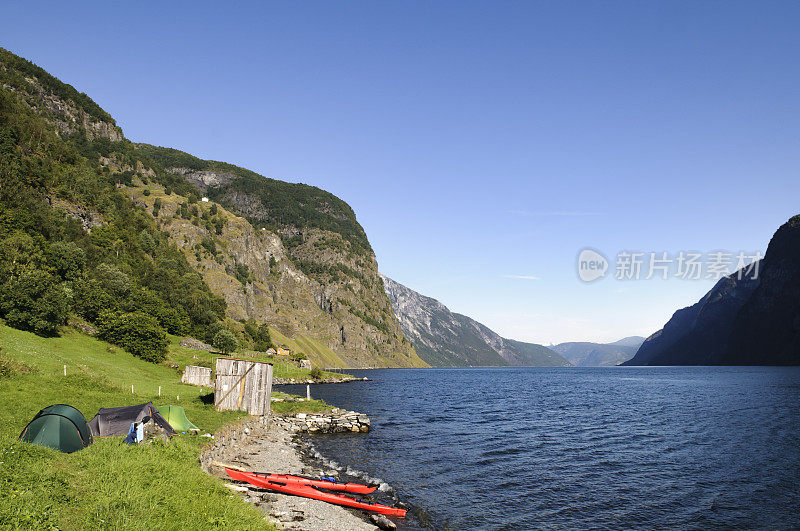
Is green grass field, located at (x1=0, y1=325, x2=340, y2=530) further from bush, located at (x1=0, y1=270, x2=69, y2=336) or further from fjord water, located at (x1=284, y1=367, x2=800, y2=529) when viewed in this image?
bush, located at (x1=0, y1=270, x2=69, y2=336)

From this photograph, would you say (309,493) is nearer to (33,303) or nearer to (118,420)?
(118,420)

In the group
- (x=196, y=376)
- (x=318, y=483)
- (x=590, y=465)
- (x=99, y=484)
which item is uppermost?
(x=99, y=484)

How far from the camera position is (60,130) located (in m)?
152

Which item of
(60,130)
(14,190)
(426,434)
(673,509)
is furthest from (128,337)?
(60,130)

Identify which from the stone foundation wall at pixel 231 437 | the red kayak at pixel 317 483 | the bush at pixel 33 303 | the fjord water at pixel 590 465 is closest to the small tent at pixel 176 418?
the stone foundation wall at pixel 231 437

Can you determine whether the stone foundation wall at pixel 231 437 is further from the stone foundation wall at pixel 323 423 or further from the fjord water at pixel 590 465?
the fjord water at pixel 590 465

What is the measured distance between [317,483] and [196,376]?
33515 mm

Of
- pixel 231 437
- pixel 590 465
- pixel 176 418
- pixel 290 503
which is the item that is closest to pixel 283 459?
pixel 231 437

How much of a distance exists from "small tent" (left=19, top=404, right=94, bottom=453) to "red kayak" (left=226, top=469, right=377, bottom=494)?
28.4 feet

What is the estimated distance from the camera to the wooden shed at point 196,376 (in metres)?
50.7

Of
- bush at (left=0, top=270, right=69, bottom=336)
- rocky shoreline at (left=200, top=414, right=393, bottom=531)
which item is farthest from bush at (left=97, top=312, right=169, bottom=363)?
rocky shoreline at (left=200, top=414, right=393, bottom=531)

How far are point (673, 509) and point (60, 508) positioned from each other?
93.8 feet

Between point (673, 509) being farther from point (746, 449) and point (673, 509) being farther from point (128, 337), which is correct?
point (128, 337)

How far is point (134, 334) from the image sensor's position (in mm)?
57344
